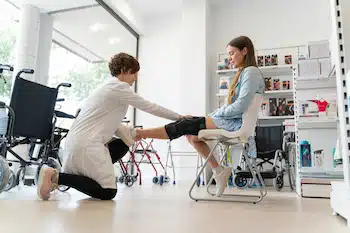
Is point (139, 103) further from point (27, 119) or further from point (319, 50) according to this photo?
point (319, 50)

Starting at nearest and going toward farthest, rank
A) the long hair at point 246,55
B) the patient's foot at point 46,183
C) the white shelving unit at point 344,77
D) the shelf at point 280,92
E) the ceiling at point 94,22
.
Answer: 1. the white shelving unit at point 344,77
2. the patient's foot at point 46,183
3. the long hair at point 246,55
4. the ceiling at point 94,22
5. the shelf at point 280,92

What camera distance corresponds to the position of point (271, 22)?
5.48 m

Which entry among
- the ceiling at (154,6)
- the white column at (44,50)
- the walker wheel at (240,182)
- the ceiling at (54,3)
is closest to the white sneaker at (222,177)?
the walker wheel at (240,182)

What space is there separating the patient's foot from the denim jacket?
42.7 inches

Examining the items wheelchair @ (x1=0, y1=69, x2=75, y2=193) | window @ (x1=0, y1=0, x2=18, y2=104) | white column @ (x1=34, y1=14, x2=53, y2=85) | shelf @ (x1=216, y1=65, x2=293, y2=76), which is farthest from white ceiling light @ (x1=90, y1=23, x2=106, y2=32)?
wheelchair @ (x1=0, y1=69, x2=75, y2=193)

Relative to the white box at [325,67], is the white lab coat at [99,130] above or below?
below

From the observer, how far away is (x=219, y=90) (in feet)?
17.3

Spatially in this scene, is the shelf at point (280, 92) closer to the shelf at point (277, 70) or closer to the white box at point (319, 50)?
the shelf at point (277, 70)

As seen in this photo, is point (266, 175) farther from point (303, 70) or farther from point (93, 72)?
point (93, 72)

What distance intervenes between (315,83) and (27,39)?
3.59 meters

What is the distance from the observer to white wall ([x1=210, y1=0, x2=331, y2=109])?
522cm

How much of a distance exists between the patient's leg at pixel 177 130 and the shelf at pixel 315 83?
5.50 feet

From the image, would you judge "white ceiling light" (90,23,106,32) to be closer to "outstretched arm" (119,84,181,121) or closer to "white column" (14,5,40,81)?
"white column" (14,5,40,81)

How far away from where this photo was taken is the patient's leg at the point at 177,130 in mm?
2000
